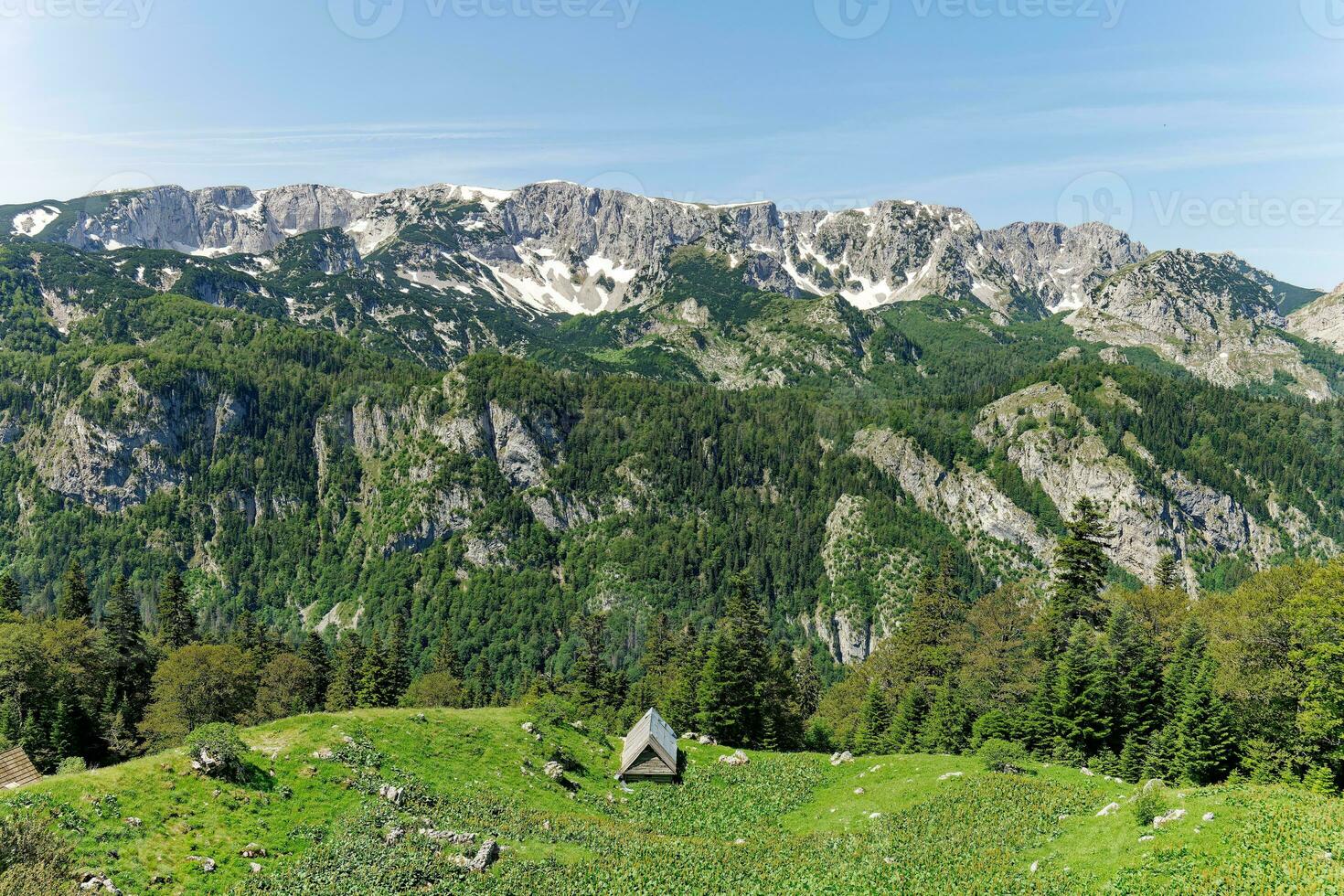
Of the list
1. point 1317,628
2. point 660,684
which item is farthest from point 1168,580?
point 660,684

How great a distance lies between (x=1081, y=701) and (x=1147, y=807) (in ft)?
91.8

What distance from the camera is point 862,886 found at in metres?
29.1

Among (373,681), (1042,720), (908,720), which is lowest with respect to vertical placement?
(373,681)

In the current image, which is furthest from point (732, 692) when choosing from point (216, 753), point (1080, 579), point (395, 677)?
point (395, 677)

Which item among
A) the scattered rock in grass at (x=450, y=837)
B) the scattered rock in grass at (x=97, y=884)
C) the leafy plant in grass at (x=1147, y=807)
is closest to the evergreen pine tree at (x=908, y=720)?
the leafy plant in grass at (x=1147, y=807)

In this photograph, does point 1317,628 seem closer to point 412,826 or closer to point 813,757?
point 813,757

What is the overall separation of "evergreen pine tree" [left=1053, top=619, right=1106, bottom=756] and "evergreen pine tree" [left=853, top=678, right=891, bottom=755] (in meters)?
21.2

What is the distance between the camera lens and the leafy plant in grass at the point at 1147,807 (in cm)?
2930

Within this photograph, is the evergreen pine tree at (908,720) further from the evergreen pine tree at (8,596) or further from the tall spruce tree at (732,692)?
the evergreen pine tree at (8,596)

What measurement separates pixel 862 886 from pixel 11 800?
114 ft

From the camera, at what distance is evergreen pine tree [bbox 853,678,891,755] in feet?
246

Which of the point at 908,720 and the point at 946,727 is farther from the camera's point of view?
the point at 908,720

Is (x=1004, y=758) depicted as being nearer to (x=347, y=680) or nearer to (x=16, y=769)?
(x=16, y=769)

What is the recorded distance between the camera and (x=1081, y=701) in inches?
2146
